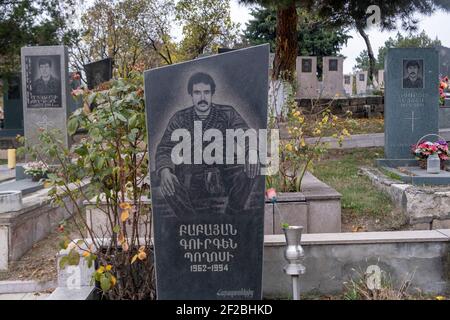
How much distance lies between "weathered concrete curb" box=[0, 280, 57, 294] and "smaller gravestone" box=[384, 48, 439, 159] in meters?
5.72

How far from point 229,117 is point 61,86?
7.26 metres

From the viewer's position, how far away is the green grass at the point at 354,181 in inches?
224

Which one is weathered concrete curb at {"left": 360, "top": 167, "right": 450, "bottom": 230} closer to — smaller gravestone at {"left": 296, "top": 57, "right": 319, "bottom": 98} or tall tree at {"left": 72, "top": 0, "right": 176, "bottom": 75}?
smaller gravestone at {"left": 296, "top": 57, "right": 319, "bottom": 98}

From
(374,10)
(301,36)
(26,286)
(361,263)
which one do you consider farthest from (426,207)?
(301,36)

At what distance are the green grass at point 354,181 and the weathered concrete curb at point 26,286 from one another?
9.83 ft

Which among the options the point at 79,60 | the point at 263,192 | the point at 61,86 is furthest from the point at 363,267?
the point at 79,60

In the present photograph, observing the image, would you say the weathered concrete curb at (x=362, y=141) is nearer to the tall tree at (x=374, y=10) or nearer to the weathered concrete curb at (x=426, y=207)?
the tall tree at (x=374, y=10)

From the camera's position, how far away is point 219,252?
3.44 metres

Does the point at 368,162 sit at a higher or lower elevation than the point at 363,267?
higher

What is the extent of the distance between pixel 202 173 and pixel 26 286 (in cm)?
208

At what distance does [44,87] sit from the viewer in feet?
32.6

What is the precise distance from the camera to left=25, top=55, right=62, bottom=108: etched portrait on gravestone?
987cm

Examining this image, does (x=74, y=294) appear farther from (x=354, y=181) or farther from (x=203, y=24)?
(x=203, y=24)
